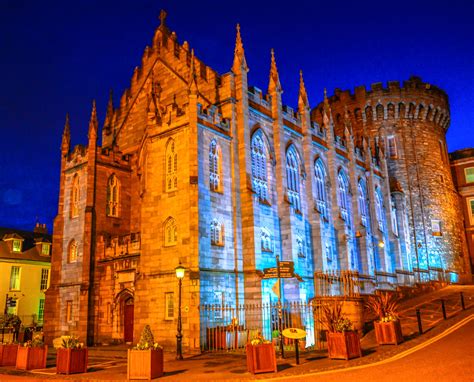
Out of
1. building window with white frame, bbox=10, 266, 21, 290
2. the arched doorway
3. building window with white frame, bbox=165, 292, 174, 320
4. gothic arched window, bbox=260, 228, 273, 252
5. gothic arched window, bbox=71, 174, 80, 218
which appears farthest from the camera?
building window with white frame, bbox=10, 266, 21, 290

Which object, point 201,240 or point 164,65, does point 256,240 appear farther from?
point 164,65

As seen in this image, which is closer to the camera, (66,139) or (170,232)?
(170,232)

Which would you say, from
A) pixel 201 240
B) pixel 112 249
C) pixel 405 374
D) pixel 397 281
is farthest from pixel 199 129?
pixel 397 281

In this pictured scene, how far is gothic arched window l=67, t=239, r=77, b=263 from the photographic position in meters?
31.0

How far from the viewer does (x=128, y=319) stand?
27.8 metres

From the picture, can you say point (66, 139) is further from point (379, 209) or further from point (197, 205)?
point (379, 209)

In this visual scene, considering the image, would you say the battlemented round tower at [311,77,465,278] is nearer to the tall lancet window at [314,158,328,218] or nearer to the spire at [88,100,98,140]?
the tall lancet window at [314,158,328,218]

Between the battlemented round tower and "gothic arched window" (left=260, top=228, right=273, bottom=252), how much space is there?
24.7m

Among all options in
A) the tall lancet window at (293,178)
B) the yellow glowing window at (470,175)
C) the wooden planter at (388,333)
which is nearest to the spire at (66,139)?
the tall lancet window at (293,178)

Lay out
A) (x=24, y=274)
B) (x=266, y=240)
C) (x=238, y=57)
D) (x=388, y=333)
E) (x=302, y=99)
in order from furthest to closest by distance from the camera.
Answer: (x=24, y=274) → (x=302, y=99) → (x=238, y=57) → (x=266, y=240) → (x=388, y=333)

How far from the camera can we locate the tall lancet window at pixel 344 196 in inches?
1539

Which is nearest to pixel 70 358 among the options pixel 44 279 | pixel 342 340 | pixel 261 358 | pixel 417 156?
pixel 261 358

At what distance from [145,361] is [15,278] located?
115 feet

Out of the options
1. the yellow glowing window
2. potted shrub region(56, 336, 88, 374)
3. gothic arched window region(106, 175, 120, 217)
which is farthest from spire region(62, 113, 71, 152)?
the yellow glowing window
